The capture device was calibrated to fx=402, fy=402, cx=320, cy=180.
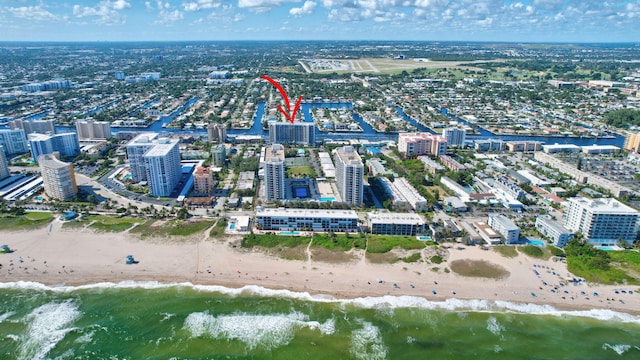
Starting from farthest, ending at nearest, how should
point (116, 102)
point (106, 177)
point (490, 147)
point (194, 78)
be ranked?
point (194, 78) → point (116, 102) → point (490, 147) → point (106, 177)

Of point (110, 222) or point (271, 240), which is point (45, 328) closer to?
point (110, 222)

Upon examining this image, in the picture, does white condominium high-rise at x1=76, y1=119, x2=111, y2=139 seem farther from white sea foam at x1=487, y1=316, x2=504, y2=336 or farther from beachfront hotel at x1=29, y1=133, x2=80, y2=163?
white sea foam at x1=487, y1=316, x2=504, y2=336

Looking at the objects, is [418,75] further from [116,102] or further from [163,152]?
[163,152]

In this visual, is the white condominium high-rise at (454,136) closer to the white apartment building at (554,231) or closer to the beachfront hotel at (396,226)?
the white apartment building at (554,231)

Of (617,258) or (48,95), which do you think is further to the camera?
(48,95)

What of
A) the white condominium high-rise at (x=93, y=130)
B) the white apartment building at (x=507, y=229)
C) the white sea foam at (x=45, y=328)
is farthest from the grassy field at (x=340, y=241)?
the white condominium high-rise at (x=93, y=130)

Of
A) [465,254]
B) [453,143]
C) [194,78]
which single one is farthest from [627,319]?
[194,78]

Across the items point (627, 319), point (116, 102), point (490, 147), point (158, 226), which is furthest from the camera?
point (116, 102)
